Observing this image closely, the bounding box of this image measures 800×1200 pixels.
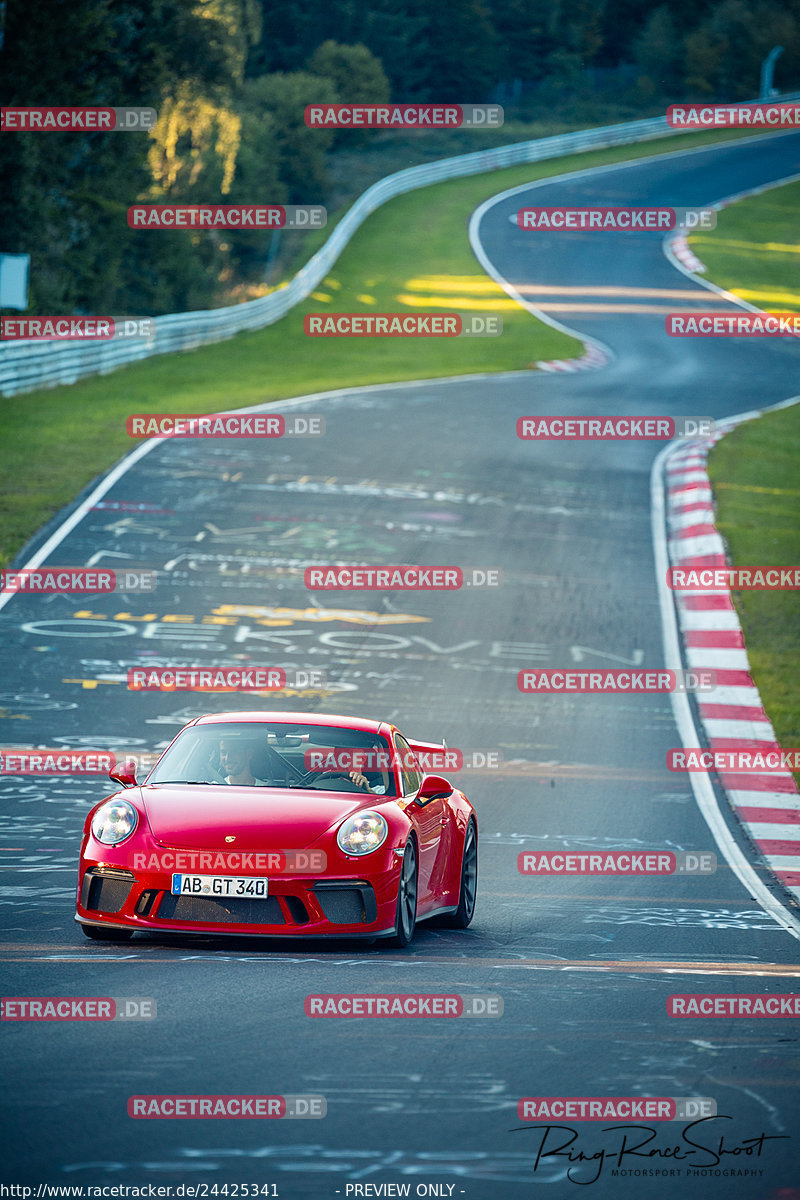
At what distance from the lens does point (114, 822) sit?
26.4 ft

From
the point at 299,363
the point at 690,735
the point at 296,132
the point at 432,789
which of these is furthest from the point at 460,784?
the point at 296,132

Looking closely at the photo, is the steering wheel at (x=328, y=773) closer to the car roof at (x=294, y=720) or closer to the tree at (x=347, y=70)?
the car roof at (x=294, y=720)

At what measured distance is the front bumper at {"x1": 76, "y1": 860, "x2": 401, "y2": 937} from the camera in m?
7.64

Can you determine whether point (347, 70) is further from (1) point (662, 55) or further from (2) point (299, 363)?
(2) point (299, 363)

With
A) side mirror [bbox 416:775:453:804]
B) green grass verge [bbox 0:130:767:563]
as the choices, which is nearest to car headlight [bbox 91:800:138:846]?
side mirror [bbox 416:775:453:804]

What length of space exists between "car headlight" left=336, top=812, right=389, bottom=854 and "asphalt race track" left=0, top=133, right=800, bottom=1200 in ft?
1.73

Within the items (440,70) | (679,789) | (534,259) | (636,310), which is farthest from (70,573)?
(440,70)

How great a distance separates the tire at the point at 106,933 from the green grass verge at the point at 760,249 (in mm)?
44158

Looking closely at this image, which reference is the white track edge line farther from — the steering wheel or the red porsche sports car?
the steering wheel

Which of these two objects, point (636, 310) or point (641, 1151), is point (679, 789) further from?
point (636, 310)

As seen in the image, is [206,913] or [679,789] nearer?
[206,913]

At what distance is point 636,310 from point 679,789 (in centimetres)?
3590

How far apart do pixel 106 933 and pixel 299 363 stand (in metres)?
31.9

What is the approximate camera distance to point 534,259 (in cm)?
5719
